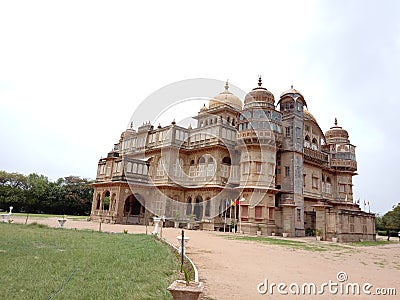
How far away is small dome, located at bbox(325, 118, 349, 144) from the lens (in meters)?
39.8

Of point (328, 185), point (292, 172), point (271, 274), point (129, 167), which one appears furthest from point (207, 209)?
point (271, 274)

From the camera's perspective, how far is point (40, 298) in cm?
522

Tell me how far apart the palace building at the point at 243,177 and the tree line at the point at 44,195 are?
14926mm

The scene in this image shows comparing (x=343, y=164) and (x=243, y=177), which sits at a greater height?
(x=343, y=164)

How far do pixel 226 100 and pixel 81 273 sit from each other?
112 feet

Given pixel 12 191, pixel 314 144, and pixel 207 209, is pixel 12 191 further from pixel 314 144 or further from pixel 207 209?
pixel 314 144

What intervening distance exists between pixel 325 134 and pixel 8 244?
126 ft

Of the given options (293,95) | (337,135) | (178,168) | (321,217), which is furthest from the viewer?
(337,135)

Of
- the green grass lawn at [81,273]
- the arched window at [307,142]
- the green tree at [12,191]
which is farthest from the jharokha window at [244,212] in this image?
the green tree at [12,191]

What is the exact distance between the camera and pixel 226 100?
130 ft

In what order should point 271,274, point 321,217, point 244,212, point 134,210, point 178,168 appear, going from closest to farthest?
1. point 271,274
2. point 321,217
3. point 244,212
4. point 178,168
5. point 134,210

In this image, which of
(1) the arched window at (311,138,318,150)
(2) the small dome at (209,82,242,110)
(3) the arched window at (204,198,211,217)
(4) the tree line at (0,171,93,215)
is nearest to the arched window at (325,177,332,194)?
(1) the arched window at (311,138,318,150)

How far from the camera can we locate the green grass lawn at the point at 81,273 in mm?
5730

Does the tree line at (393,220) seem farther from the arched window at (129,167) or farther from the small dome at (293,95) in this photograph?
the arched window at (129,167)
